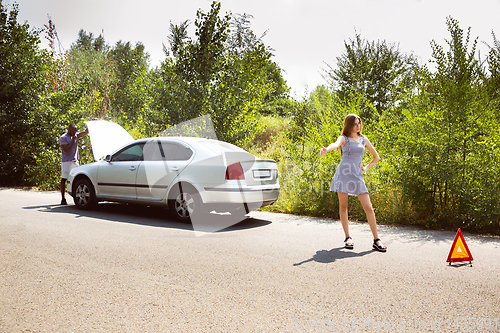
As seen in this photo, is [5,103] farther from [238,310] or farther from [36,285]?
[238,310]

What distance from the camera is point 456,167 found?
717 centimetres

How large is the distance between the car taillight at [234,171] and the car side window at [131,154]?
221cm

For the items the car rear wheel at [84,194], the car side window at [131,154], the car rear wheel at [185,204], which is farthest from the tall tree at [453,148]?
the car rear wheel at [84,194]

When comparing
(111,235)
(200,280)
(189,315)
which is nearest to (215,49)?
(111,235)

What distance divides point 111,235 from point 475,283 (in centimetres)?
533

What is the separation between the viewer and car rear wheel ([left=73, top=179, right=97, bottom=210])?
913 centimetres

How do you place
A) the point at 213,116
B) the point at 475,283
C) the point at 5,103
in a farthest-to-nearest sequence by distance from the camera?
the point at 5,103 → the point at 213,116 → the point at 475,283

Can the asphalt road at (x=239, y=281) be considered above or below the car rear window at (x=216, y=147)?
below

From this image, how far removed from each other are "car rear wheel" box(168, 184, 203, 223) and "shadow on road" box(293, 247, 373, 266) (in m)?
2.84

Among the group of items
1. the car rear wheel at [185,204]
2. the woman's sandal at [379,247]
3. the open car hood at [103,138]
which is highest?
the open car hood at [103,138]

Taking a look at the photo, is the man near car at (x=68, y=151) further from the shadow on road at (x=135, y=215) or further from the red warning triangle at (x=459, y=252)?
the red warning triangle at (x=459, y=252)

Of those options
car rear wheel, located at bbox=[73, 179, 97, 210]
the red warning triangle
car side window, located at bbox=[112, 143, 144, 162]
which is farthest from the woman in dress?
car rear wheel, located at bbox=[73, 179, 97, 210]

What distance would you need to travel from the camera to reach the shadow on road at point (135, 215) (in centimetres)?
768

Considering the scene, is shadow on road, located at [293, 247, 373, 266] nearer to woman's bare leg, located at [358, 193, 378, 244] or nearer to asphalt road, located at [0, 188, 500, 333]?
asphalt road, located at [0, 188, 500, 333]
